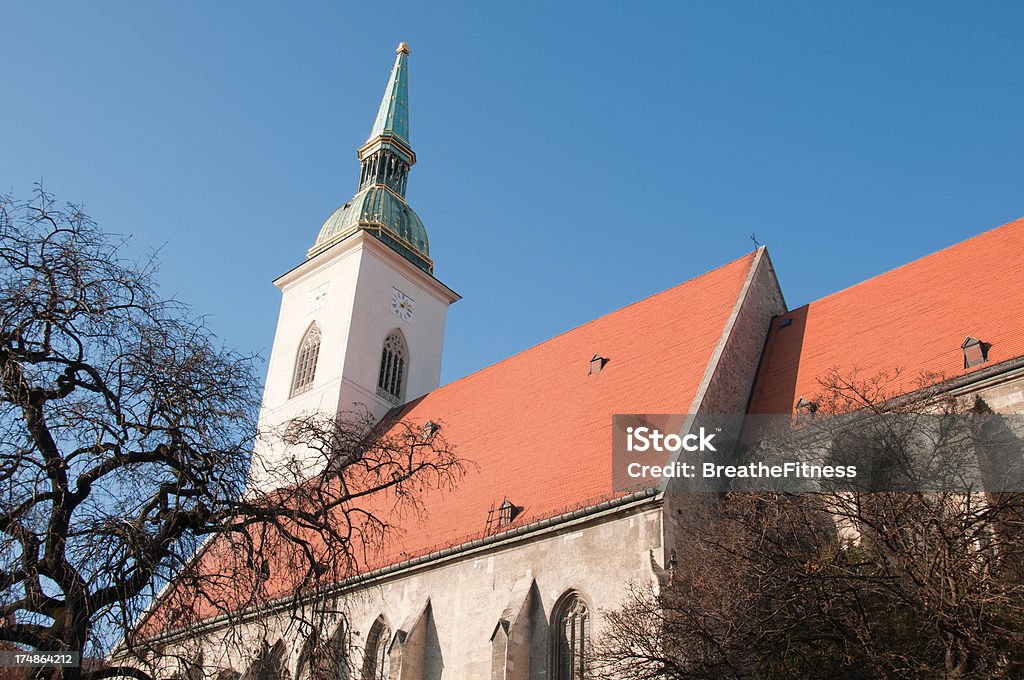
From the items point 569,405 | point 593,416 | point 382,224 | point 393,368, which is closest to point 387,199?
point 382,224

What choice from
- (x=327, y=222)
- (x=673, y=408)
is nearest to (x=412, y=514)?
(x=673, y=408)

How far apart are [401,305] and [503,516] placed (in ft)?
38.8

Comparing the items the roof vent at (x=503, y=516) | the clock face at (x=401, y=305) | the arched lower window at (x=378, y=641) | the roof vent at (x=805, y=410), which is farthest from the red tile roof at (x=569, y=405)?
the clock face at (x=401, y=305)

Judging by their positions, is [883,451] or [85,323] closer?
[85,323]

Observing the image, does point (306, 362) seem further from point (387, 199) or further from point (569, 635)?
point (569, 635)

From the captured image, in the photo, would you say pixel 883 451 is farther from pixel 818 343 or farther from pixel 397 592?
pixel 397 592

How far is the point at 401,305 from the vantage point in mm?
25547

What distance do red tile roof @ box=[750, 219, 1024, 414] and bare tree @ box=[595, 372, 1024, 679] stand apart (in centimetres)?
162

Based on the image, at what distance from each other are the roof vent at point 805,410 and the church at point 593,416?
83cm

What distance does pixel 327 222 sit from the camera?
27.1 meters

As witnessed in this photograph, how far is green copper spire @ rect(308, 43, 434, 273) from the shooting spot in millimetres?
26141

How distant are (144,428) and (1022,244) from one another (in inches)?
517

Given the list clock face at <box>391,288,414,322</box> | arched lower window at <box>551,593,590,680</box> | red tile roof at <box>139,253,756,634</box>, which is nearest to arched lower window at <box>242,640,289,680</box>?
red tile roof at <box>139,253,756,634</box>

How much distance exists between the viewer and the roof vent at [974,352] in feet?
41.0
